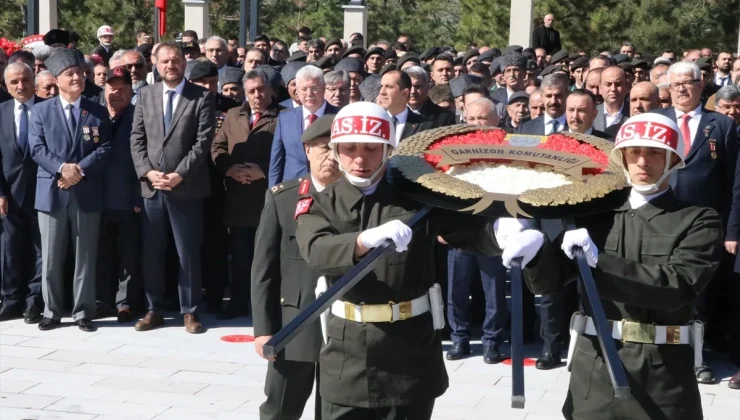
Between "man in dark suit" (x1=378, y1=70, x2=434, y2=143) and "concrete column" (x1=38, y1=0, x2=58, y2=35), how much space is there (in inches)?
622

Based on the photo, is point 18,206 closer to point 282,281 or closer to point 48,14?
point 282,281

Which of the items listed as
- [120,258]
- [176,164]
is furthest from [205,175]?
[120,258]

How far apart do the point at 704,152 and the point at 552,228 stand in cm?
152

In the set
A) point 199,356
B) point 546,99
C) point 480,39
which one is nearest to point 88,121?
point 199,356

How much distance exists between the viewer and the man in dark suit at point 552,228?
821 cm

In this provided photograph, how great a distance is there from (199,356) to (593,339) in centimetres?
431

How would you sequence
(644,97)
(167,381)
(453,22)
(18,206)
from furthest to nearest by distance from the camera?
(453,22) → (18,206) → (644,97) → (167,381)

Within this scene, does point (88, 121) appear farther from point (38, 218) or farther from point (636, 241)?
point (636, 241)

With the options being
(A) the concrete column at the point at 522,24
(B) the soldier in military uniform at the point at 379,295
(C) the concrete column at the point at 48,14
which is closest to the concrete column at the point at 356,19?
(A) the concrete column at the point at 522,24

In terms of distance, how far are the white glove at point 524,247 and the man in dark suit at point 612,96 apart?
16.5ft

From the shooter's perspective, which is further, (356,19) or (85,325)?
(356,19)

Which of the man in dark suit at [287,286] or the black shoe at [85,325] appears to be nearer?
the man in dark suit at [287,286]

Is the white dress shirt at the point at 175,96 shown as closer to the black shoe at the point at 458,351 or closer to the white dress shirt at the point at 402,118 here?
the white dress shirt at the point at 402,118

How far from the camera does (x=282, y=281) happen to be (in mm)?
5555
